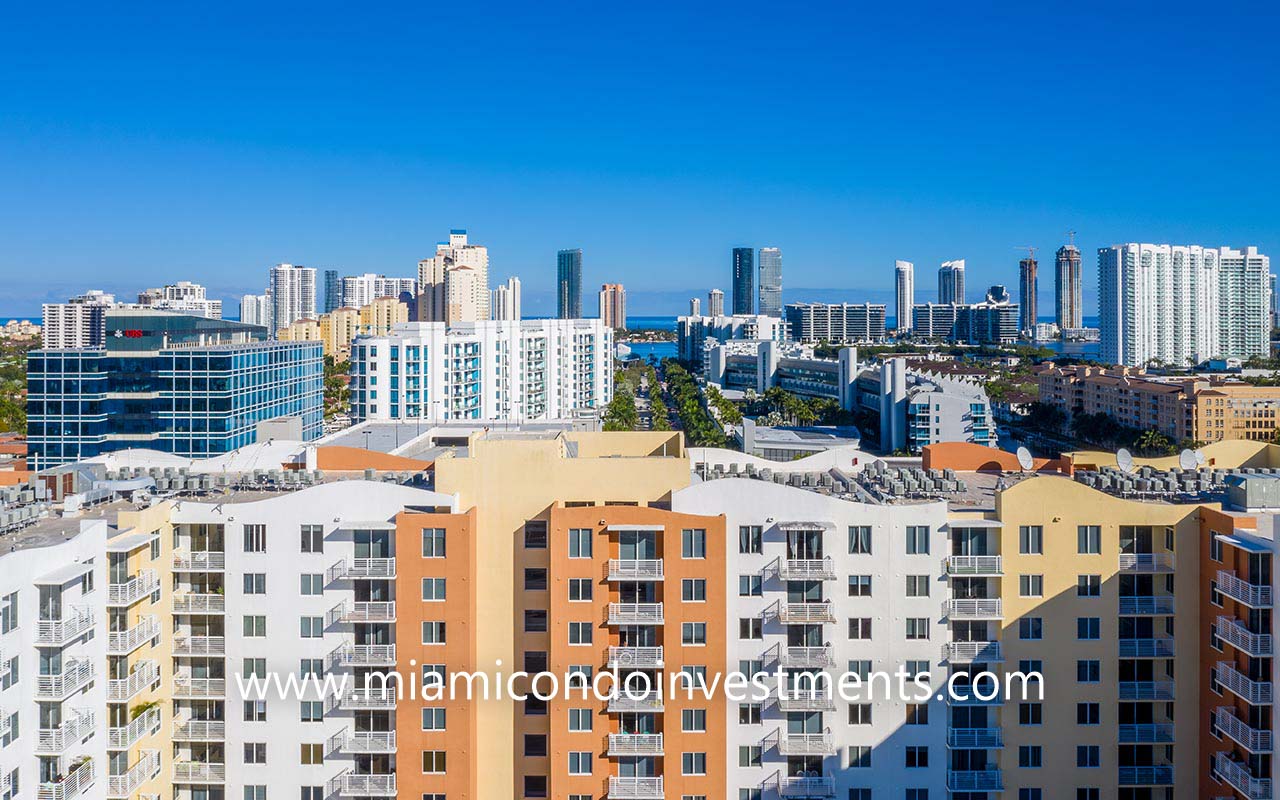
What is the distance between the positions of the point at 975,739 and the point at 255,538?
→ 10.5m

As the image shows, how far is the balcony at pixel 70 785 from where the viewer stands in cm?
1246

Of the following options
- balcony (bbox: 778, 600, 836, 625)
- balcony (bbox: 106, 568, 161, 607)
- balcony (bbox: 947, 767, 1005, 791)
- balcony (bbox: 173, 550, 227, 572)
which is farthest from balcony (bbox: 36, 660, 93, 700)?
balcony (bbox: 947, 767, 1005, 791)

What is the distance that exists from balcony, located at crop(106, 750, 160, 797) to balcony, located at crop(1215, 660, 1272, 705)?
46.9ft

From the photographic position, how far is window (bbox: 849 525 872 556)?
48.3 ft

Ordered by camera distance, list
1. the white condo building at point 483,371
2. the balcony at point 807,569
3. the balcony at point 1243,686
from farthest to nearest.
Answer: the white condo building at point 483,371 < the balcony at point 807,569 < the balcony at point 1243,686

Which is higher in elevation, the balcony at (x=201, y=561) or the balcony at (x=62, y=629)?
the balcony at (x=201, y=561)

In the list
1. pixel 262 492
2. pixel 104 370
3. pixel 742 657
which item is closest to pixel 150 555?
pixel 262 492

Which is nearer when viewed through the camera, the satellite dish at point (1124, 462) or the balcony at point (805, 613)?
the balcony at point (805, 613)

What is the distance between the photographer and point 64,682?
12680 mm

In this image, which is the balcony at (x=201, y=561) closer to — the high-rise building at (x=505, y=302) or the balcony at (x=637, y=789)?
the balcony at (x=637, y=789)

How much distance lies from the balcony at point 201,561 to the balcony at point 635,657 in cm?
570

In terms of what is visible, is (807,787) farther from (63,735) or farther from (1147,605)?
(63,735)

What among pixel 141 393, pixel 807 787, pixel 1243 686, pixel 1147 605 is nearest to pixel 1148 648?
pixel 1147 605

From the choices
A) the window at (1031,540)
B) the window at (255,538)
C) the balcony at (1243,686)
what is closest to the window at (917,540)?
the window at (1031,540)
